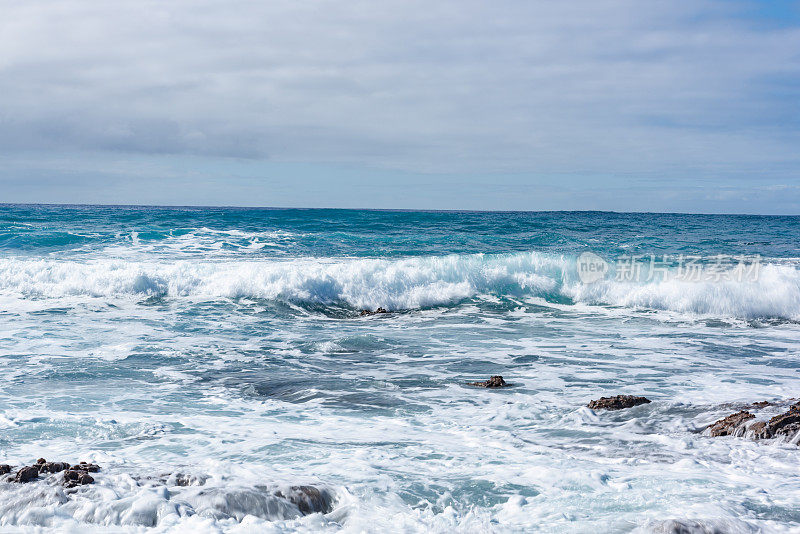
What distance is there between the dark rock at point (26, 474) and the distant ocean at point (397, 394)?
0.11 m

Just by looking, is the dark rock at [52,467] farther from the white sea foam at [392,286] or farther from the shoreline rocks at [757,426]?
the white sea foam at [392,286]

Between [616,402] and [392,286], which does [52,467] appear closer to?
[616,402]

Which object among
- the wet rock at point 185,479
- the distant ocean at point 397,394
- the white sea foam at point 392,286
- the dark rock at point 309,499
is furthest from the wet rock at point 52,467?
the white sea foam at point 392,286

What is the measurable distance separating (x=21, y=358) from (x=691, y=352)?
31.9 ft

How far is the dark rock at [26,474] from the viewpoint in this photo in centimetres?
426

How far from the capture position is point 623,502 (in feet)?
13.8

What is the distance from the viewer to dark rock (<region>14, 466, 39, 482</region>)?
4258 millimetres

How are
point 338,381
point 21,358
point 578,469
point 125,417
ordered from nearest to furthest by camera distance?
point 578,469
point 125,417
point 338,381
point 21,358

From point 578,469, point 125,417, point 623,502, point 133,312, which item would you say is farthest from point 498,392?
→ point 133,312

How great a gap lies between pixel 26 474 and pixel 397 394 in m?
3.86

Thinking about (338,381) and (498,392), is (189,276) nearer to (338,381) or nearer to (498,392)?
(338,381)

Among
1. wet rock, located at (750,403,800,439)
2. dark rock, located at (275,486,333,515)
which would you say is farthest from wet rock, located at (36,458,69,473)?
wet rock, located at (750,403,800,439)

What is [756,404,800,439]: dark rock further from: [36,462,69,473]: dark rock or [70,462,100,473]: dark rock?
[36,462,69,473]: dark rock

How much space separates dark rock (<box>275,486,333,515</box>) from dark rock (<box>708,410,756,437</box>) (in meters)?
3.49
